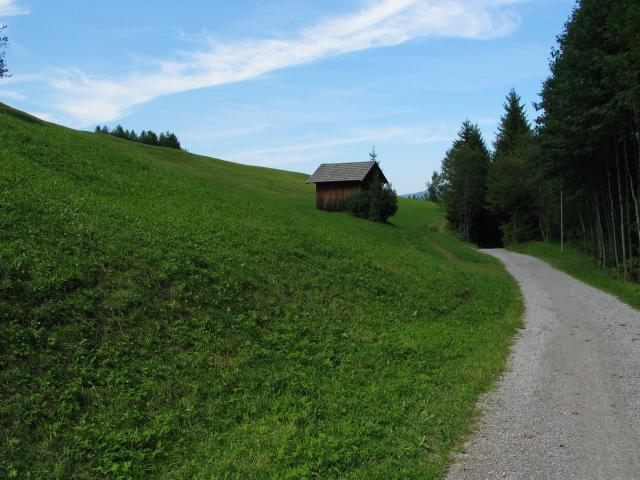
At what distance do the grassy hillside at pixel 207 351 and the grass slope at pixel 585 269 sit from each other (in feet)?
20.6

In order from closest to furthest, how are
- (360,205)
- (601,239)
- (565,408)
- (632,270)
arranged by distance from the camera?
(565,408)
(632,270)
(601,239)
(360,205)

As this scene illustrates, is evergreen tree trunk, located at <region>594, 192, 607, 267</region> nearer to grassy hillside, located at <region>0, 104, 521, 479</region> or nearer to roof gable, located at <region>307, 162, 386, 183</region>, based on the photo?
grassy hillside, located at <region>0, 104, 521, 479</region>

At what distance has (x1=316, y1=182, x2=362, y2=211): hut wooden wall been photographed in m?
55.6

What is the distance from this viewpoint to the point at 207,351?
905 centimetres

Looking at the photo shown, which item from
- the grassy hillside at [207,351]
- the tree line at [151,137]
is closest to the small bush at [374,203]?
the grassy hillside at [207,351]

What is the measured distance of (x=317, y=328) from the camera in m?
11.5

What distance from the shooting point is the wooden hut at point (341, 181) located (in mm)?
55219

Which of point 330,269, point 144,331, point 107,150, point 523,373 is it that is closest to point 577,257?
point 330,269

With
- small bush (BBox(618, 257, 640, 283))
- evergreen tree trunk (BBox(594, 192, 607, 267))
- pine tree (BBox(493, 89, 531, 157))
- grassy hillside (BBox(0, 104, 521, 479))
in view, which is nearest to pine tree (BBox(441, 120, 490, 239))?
pine tree (BBox(493, 89, 531, 157))

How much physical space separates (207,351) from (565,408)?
20.7ft

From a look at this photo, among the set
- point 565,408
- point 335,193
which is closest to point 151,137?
point 335,193

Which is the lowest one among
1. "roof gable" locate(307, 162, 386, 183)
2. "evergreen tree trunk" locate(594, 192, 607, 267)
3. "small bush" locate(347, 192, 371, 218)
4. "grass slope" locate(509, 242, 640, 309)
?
"grass slope" locate(509, 242, 640, 309)

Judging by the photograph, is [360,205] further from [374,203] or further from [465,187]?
[465,187]

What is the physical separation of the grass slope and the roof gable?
1868 centimetres
